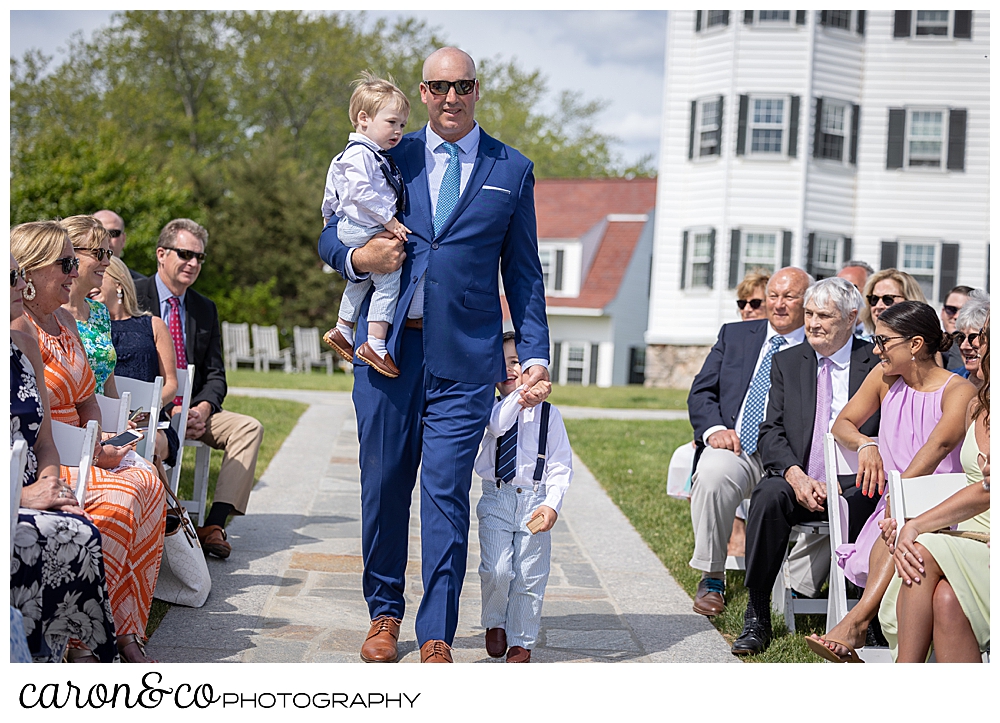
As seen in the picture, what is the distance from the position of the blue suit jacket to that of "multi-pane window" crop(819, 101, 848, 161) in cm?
2276

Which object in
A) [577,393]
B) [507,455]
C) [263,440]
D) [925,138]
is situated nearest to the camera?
[507,455]

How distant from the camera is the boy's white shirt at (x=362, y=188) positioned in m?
3.97

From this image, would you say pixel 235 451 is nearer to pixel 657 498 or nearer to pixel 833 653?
pixel 833 653

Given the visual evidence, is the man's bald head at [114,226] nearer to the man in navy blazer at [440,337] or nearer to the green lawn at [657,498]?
the man in navy blazer at [440,337]

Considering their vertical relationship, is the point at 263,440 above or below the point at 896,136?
below

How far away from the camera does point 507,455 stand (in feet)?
13.7

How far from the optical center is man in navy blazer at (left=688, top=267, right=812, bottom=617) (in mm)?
5258

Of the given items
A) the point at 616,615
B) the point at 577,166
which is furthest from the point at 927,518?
the point at 577,166

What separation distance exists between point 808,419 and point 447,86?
2.54 meters

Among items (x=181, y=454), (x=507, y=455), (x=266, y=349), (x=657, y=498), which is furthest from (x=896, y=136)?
(x=507, y=455)

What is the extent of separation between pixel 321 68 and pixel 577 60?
10.7 m

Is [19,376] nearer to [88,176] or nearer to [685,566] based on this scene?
[685,566]

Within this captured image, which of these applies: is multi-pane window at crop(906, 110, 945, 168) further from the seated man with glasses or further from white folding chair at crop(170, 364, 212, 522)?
white folding chair at crop(170, 364, 212, 522)

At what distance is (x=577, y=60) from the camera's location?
139 feet
